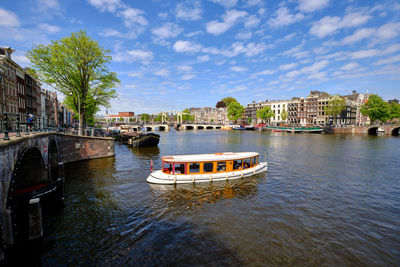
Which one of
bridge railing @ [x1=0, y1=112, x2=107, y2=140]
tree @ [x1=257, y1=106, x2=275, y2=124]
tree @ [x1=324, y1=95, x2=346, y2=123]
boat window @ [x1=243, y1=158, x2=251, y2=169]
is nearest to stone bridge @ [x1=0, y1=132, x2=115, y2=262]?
bridge railing @ [x1=0, y1=112, x2=107, y2=140]

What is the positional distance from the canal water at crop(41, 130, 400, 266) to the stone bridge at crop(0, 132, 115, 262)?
1537 mm

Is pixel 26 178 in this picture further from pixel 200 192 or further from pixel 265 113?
pixel 265 113

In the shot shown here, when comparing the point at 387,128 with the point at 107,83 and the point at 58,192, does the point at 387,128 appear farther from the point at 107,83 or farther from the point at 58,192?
the point at 58,192

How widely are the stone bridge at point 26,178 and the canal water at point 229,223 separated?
154cm

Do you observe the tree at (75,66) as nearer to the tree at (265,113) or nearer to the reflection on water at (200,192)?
the reflection on water at (200,192)

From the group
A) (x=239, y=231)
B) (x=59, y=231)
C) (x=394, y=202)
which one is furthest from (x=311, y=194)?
(x=59, y=231)

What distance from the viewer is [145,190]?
18.6 meters

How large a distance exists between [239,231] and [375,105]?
110681 mm

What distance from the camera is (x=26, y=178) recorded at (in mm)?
16000

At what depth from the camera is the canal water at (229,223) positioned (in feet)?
32.9

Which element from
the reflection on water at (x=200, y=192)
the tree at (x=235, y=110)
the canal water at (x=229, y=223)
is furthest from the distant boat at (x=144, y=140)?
the tree at (x=235, y=110)

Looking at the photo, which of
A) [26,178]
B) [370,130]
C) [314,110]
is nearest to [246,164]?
[26,178]

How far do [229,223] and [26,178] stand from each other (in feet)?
52.8

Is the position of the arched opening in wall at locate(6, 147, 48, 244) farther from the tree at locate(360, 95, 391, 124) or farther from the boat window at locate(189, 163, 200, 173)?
the tree at locate(360, 95, 391, 124)
